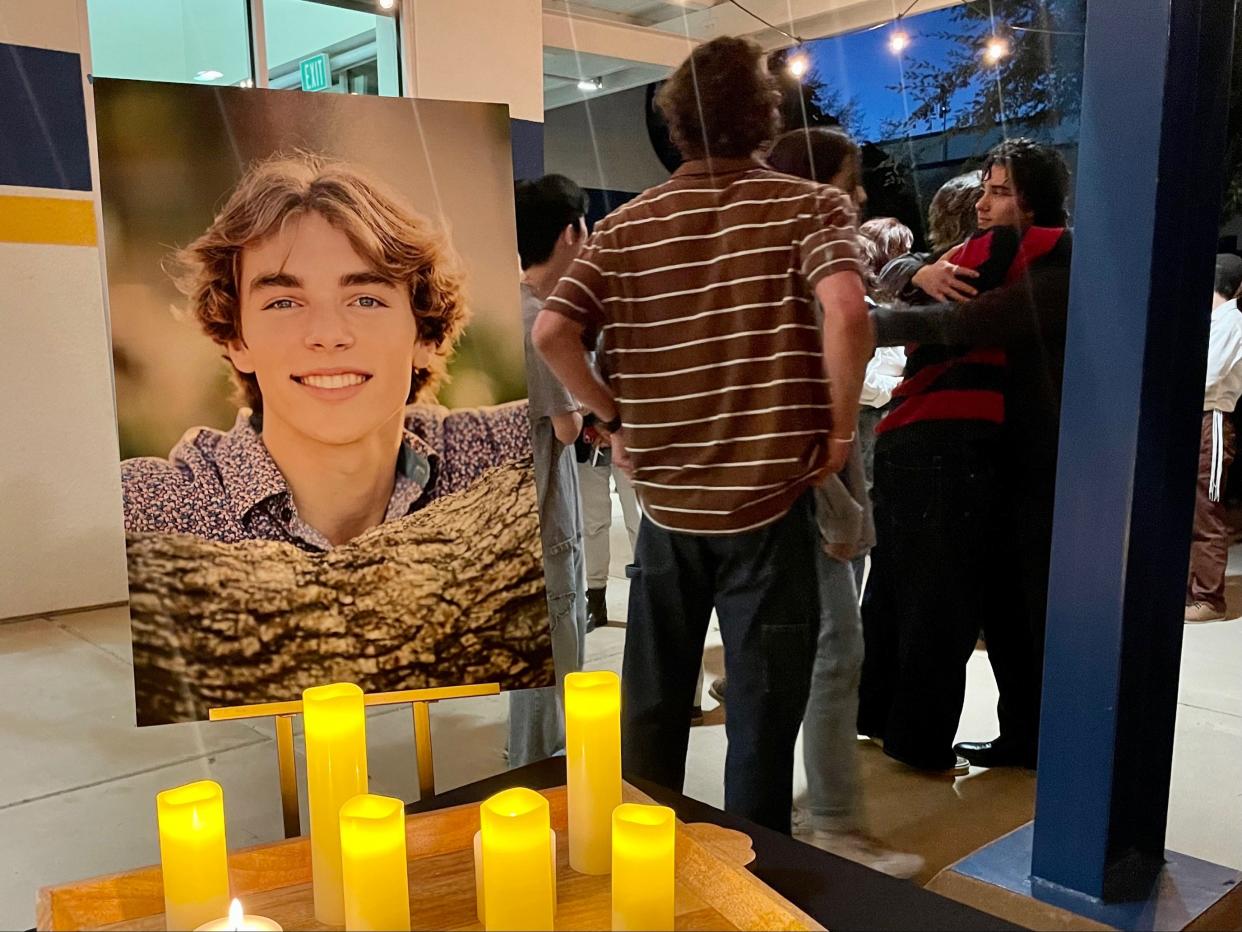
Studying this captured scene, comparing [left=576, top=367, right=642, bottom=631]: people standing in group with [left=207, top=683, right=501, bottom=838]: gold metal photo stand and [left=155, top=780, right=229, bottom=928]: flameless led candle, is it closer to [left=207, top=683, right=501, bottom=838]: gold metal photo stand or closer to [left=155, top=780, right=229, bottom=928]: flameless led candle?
[left=207, top=683, right=501, bottom=838]: gold metal photo stand

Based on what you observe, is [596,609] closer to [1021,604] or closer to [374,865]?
[1021,604]

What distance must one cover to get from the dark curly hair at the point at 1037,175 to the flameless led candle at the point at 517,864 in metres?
1.28

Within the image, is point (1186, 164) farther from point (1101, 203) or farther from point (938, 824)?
point (938, 824)

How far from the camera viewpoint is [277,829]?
237 cm

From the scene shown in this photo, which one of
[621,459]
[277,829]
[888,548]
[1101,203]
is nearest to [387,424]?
[621,459]

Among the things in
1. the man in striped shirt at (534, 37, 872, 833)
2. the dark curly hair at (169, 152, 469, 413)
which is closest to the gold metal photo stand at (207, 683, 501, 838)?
the dark curly hair at (169, 152, 469, 413)

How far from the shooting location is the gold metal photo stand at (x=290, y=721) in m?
1.37

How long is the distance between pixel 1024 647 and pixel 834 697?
387 mm

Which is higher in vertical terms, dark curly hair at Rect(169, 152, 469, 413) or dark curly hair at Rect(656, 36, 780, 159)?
dark curly hair at Rect(656, 36, 780, 159)

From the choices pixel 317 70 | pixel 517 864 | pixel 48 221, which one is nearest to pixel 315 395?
pixel 517 864

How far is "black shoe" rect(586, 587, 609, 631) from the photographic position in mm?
2264

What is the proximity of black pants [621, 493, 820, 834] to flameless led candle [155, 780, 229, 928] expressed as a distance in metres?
1.03

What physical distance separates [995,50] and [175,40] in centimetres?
361

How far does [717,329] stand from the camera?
1818mm
